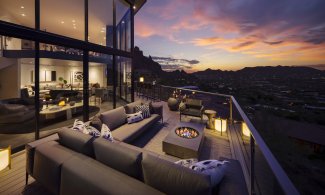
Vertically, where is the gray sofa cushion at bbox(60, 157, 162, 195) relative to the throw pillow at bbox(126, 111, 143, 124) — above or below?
below

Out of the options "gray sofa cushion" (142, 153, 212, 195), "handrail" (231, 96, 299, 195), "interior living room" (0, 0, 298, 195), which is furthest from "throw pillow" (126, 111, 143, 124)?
"handrail" (231, 96, 299, 195)

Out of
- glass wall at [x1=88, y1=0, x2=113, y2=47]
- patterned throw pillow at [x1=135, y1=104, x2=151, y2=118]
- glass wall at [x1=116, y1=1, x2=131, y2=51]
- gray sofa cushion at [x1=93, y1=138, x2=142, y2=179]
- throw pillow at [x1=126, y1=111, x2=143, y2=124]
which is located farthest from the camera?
glass wall at [x1=116, y1=1, x2=131, y2=51]

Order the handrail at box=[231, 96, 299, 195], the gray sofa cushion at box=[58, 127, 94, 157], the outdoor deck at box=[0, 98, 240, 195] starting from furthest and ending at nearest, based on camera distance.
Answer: the outdoor deck at box=[0, 98, 240, 195] < the gray sofa cushion at box=[58, 127, 94, 157] < the handrail at box=[231, 96, 299, 195]

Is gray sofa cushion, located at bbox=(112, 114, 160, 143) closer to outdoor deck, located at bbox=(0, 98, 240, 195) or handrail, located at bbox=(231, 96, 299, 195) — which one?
outdoor deck, located at bbox=(0, 98, 240, 195)

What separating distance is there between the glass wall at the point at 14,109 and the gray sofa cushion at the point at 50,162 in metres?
2.26

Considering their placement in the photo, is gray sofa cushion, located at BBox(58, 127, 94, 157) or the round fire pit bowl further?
the round fire pit bowl

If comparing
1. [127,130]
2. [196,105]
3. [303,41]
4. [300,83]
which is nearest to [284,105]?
[300,83]

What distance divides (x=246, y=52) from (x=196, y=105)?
2051 centimetres

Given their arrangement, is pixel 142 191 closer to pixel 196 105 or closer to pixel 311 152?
pixel 196 105

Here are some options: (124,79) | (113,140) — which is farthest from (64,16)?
(113,140)

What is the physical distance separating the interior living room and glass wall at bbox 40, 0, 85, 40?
59 mm

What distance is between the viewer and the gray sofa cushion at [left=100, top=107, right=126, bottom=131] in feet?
11.7

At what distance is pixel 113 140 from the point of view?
2.76 meters

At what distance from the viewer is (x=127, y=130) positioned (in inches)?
144
